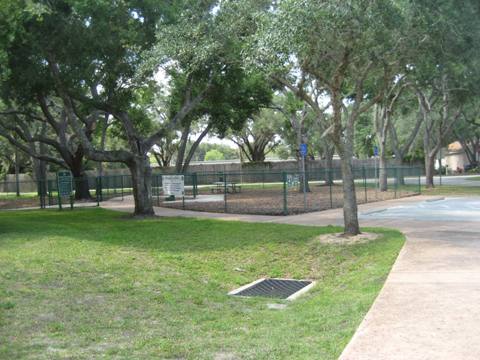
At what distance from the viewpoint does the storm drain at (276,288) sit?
370 inches

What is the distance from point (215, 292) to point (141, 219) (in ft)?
34.8

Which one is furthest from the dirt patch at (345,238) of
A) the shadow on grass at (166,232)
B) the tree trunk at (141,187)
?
the tree trunk at (141,187)

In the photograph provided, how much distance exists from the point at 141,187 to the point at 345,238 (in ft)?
31.5

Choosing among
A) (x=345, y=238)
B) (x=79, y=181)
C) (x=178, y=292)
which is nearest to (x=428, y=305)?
(x=178, y=292)

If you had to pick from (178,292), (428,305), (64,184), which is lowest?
(178,292)

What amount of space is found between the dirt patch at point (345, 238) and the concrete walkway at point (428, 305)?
2.91ft

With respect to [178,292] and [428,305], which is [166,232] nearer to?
[178,292]

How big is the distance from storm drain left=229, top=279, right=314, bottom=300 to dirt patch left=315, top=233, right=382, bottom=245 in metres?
2.49

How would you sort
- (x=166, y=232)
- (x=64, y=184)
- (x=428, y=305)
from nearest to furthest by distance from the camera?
(x=428, y=305) → (x=166, y=232) → (x=64, y=184)

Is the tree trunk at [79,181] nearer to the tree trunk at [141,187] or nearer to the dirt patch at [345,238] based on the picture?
the tree trunk at [141,187]

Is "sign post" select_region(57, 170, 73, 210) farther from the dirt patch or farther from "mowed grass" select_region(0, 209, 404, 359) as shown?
the dirt patch

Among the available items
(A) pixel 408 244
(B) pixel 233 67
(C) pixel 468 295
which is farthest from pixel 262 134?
(C) pixel 468 295

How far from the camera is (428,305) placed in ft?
22.3

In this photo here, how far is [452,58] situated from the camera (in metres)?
16.0
